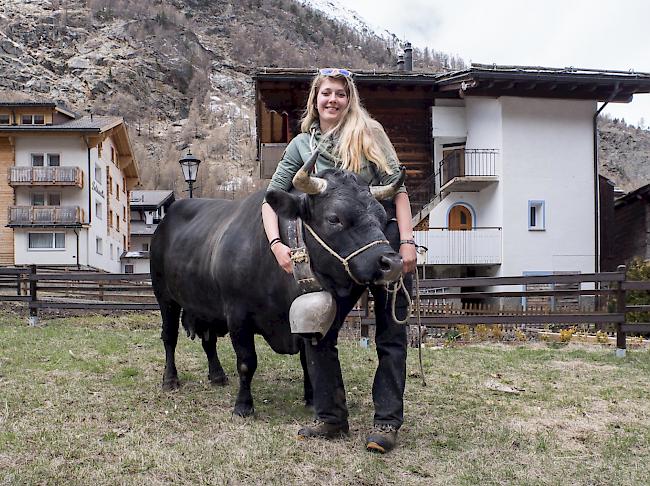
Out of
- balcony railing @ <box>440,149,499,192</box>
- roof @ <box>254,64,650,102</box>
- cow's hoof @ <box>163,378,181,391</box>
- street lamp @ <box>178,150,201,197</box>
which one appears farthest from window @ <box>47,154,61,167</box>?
cow's hoof @ <box>163,378,181,391</box>

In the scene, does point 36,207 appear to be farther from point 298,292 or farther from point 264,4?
point 264,4

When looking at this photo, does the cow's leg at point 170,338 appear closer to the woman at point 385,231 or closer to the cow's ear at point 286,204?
the woman at point 385,231

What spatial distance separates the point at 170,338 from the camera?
20.2ft

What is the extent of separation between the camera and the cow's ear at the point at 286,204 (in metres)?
3.93

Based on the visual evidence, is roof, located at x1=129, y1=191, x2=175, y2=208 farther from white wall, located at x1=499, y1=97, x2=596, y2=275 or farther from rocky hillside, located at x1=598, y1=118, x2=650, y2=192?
rocky hillside, located at x1=598, y1=118, x2=650, y2=192

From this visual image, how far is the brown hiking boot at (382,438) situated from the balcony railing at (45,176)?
3626 centimetres

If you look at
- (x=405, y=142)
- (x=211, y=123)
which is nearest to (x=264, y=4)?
(x=211, y=123)

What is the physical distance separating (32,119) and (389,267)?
40.2 meters

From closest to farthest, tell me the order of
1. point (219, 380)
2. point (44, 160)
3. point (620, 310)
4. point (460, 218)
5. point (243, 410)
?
point (243, 410)
point (219, 380)
point (620, 310)
point (460, 218)
point (44, 160)

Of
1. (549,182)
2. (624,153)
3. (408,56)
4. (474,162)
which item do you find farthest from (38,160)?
(624,153)

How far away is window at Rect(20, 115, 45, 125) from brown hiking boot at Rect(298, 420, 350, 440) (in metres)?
39.2

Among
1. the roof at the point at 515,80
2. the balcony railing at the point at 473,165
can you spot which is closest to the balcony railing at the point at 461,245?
the balcony railing at the point at 473,165

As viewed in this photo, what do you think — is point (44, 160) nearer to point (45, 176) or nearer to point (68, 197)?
point (45, 176)

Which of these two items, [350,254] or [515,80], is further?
[515,80]
